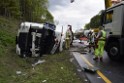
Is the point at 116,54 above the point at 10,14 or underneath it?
underneath

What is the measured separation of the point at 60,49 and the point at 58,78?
9190mm

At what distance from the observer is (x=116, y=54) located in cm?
1444

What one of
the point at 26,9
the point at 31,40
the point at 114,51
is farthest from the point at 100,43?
the point at 26,9

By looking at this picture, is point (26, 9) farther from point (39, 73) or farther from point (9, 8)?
point (39, 73)

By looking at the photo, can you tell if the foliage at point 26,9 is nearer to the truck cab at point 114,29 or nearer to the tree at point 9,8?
the tree at point 9,8

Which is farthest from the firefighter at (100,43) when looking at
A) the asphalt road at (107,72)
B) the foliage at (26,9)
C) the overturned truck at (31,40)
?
the foliage at (26,9)

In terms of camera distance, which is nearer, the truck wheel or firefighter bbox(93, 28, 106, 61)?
the truck wheel

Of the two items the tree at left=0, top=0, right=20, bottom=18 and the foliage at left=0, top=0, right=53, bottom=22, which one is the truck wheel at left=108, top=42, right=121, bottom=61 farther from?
the foliage at left=0, top=0, right=53, bottom=22

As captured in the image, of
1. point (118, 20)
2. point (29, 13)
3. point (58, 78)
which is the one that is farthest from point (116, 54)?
point (29, 13)

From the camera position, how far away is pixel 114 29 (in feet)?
47.3

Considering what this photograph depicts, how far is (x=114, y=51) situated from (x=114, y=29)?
0.99 metres

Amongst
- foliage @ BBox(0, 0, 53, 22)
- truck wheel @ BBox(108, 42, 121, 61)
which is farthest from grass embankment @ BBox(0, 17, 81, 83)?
foliage @ BBox(0, 0, 53, 22)

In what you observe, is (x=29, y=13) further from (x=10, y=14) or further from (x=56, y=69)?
(x=56, y=69)

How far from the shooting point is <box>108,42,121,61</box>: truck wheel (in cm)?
1434
